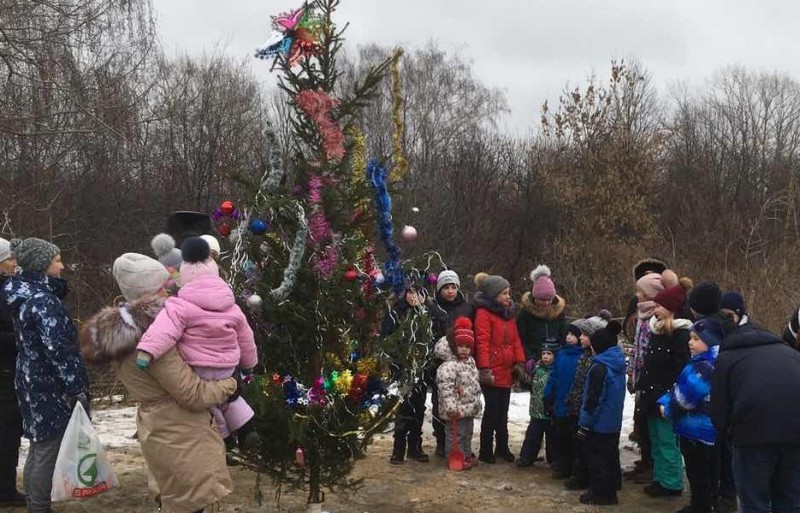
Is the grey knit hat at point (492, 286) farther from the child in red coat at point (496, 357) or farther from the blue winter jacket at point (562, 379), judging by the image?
the blue winter jacket at point (562, 379)

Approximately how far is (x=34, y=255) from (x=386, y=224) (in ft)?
8.47

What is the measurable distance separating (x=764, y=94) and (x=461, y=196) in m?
23.3

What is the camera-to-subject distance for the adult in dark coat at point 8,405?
17.8 ft

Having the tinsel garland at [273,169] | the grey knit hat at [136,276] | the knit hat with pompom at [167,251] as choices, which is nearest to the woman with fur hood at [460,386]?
the knit hat with pompom at [167,251]

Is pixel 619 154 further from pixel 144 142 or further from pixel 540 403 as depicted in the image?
pixel 540 403

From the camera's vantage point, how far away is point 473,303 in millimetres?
7504

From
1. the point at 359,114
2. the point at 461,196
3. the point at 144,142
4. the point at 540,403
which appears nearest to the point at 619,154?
the point at 461,196

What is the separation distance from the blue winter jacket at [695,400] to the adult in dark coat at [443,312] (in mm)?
2438

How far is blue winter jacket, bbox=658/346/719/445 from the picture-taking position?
210 inches

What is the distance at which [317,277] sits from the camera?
15.6ft

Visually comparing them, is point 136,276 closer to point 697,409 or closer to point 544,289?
point 697,409

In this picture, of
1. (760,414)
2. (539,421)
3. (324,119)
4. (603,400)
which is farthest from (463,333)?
(760,414)

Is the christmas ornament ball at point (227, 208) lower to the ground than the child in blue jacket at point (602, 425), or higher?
higher

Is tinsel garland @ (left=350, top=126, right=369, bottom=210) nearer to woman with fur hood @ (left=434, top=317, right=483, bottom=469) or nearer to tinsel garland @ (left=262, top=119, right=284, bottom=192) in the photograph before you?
tinsel garland @ (left=262, top=119, right=284, bottom=192)
